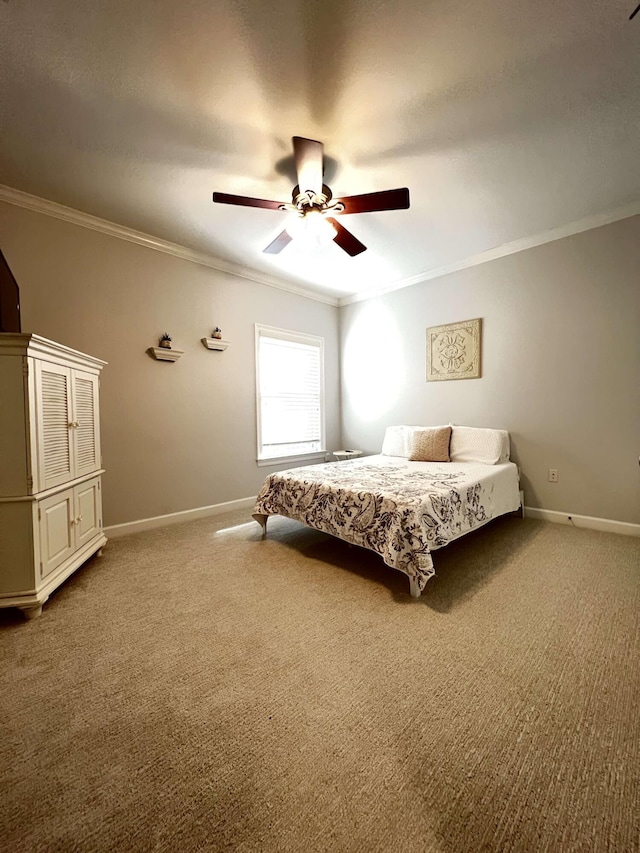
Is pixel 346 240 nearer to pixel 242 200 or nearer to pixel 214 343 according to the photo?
pixel 242 200

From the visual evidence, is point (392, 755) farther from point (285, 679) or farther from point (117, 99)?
point (117, 99)

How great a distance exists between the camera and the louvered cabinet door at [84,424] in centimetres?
231

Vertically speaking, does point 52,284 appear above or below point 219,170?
below

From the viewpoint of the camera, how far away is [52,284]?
274 centimetres

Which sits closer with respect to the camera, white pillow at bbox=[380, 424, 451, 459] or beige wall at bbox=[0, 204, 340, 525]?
beige wall at bbox=[0, 204, 340, 525]

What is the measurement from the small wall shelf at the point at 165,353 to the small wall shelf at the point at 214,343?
0.95ft

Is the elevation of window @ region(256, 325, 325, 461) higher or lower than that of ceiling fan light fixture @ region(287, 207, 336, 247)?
lower

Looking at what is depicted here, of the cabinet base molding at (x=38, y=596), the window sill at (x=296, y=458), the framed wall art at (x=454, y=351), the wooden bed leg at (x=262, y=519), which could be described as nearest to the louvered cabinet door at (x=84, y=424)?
the cabinet base molding at (x=38, y=596)

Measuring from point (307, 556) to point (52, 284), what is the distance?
118 inches

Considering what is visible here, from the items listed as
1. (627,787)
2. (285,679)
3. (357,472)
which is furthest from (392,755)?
(357,472)

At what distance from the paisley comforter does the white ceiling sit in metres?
2.18

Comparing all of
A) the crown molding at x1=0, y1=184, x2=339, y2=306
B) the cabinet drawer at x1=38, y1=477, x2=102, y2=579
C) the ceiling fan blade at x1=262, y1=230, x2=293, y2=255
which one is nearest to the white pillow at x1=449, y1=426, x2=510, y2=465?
the ceiling fan blade at x1=262, y1=230, x2=293, y2=255

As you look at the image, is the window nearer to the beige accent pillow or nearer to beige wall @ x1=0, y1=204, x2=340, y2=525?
beige wall @ x1=0, y1=204, x2=340, y2=525

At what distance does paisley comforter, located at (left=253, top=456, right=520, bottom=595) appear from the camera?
201cm
